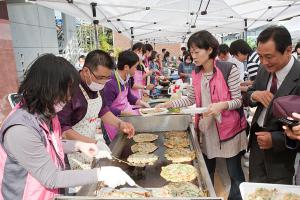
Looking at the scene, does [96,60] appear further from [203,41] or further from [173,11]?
[173,11]

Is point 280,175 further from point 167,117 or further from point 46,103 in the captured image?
point 46,103

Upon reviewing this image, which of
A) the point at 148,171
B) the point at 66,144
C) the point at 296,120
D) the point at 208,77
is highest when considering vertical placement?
the point at 208,77

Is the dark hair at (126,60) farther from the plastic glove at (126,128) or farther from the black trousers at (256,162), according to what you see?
the black trousers at (256,162)

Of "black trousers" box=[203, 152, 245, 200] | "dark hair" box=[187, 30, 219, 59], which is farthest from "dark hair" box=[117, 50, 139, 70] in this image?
"black trousers" box=[203, 152, 245, 200]

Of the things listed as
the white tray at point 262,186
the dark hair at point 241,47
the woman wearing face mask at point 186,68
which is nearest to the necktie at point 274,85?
the white tray at point 262,186

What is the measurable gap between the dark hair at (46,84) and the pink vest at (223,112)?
1.47m

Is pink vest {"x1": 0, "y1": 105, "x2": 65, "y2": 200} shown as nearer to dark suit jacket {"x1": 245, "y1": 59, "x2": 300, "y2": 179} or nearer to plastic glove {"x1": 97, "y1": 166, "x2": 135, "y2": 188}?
plastic glove {"x1": 97, "y1": 166, "x2": 135, "y2": 188}

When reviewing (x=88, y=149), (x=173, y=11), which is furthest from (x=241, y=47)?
(x=88, y=149)

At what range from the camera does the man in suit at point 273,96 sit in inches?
→ 81.4

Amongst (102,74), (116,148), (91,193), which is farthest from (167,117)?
(91,193)

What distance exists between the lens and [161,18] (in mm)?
7812

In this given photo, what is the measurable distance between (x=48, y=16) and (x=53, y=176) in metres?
9.06

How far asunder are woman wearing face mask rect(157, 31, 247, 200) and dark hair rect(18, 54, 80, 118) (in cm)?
139

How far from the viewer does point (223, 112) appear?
104 inches
